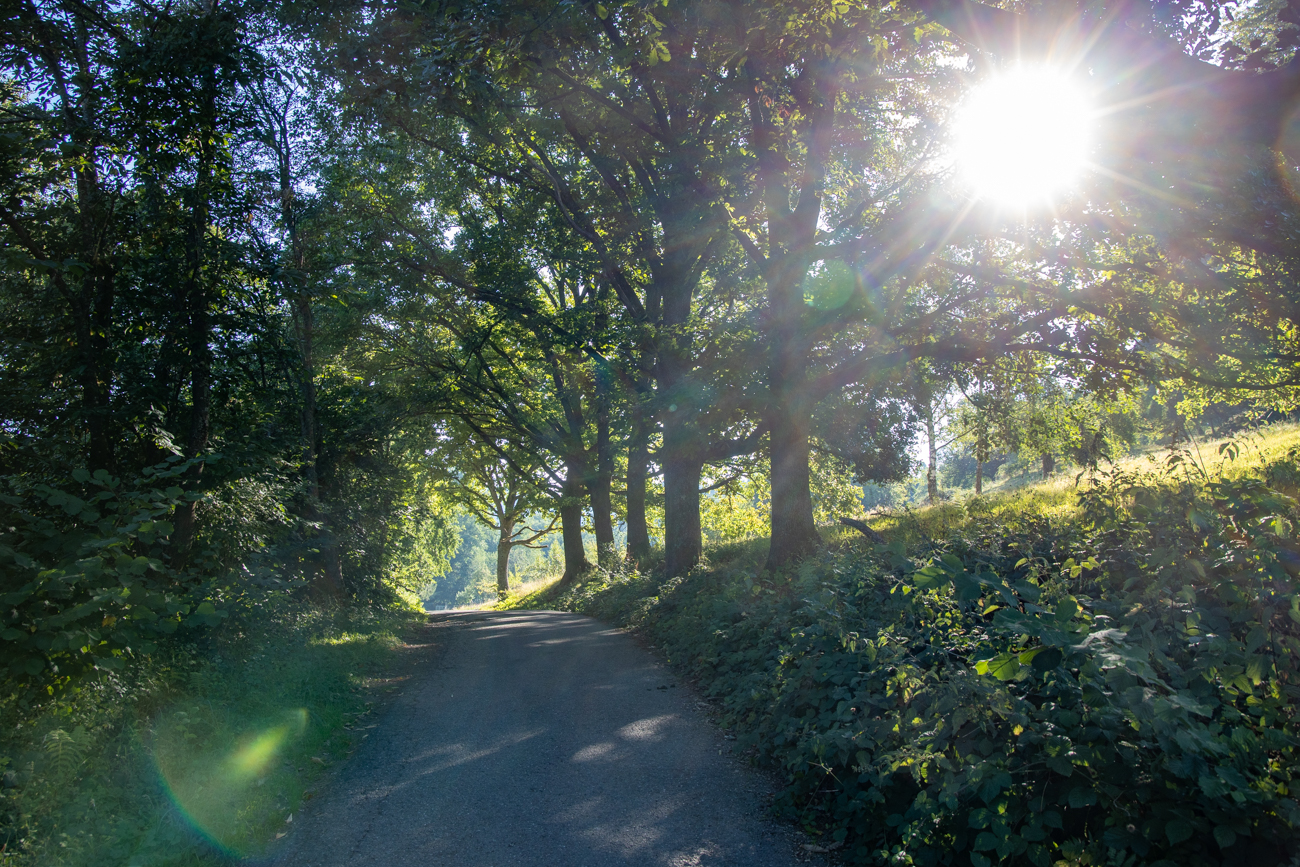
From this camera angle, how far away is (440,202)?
62.8 ft

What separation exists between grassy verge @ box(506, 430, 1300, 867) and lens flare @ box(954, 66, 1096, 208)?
3921 mm

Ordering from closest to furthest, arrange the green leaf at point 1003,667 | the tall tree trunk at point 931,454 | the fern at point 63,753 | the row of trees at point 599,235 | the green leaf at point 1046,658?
the green leaf at point 1046,658, the green leaf at point 1003,667, the fern at point 63,753, the row of trees at point 599,235, the tall tree trunk at point 931,454

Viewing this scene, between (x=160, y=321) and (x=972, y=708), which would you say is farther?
(x=160, y=321)

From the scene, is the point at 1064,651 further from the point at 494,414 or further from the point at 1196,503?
the point at 494,414

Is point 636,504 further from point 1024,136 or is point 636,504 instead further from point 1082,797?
point 1082,797

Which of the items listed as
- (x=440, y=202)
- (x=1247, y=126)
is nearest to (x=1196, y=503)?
(x=1247, y=126)

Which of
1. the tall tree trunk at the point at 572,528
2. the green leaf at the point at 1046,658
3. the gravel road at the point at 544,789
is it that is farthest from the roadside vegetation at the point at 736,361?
the tall tree trunk at the point at 572,528

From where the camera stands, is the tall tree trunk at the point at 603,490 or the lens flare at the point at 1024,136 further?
the tall tree trunk at the point at 603,490

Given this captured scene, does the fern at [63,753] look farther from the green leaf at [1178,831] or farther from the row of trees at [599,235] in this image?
the green leaf at [1178,831]

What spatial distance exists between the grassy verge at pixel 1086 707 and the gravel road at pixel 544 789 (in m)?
0.62

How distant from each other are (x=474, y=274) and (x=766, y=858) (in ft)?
52.6

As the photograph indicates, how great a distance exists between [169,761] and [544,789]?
2.78 m

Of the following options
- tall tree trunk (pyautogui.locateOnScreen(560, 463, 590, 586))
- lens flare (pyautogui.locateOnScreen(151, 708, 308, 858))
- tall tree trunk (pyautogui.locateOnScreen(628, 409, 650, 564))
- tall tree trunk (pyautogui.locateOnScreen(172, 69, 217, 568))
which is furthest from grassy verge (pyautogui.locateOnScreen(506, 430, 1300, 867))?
tall tree trunk (pyautogui.locateOnScreen(560, 463, 590, 586))

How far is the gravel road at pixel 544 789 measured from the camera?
4527 millimetres
